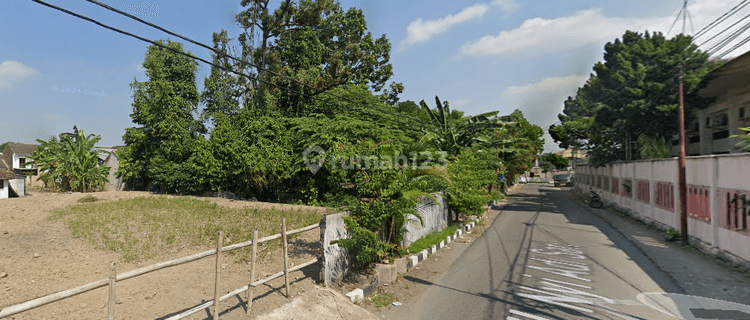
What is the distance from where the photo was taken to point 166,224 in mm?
10969

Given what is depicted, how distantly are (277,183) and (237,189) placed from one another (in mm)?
2856

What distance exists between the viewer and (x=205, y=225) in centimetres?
1105

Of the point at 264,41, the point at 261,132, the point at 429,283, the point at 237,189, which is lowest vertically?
the point at 429,283

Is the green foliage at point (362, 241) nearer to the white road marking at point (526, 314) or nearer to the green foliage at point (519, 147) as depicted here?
the white road marking at point (526, 314)

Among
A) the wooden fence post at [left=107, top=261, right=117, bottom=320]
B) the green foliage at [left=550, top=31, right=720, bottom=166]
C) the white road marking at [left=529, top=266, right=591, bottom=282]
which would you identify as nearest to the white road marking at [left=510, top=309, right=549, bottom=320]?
the white road marking at [left=529, top=266, right=591, bottom=282]

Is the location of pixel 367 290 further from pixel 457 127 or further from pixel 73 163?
pixel 73 163

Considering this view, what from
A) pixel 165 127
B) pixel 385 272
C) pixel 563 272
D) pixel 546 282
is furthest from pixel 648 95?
pixel 165 127

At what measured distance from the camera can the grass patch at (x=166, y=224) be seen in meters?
8.64

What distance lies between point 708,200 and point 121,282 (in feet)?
46.1

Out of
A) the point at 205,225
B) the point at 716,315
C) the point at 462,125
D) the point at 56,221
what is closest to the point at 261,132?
the point at 205,225

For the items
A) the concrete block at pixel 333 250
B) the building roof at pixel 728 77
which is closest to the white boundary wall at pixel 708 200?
the building roof at pixel 728 77

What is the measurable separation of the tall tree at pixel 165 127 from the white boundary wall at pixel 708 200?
20302mm

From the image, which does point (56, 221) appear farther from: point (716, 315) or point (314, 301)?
point (716, 315)

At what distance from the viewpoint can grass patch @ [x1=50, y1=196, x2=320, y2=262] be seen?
8644 mm
